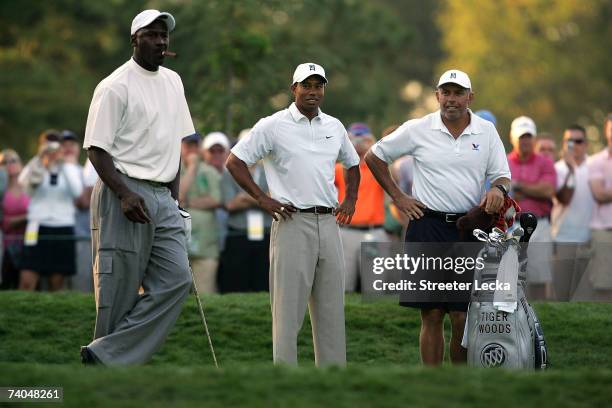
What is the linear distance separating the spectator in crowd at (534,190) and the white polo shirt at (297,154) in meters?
5.05

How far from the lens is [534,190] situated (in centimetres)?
1555

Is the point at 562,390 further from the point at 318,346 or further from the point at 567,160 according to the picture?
the point at 567,160

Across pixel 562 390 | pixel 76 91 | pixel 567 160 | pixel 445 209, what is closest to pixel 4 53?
pixel 76 91

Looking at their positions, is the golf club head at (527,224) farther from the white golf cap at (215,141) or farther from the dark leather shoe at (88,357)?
the white golf cap at (215,141)

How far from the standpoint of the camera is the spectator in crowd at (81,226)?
1752 centimetres

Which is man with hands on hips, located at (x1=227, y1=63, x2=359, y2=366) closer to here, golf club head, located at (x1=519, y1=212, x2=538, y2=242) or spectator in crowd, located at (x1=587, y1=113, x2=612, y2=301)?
golf club head, located at (x1=519, y1=212, x2=538, y2=242)

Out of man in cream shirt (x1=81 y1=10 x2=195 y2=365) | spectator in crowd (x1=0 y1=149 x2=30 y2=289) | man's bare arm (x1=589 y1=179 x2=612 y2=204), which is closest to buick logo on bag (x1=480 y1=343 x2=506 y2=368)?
man in cream shirt (x1=81 y1=10 x2=195 y2=365)

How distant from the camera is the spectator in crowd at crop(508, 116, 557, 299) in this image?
50.3 ft

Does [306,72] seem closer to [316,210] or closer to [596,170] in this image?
[316,210]

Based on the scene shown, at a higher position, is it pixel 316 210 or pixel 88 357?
pixel 316 210

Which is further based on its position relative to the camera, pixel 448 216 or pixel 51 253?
pixel 51 253

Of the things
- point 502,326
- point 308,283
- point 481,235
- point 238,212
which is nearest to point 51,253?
point 238,212

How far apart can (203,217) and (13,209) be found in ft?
8.43

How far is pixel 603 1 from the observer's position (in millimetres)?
57938
